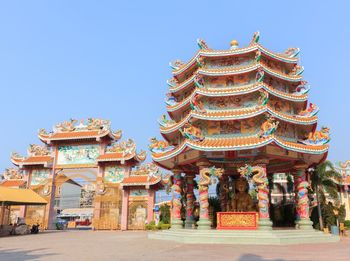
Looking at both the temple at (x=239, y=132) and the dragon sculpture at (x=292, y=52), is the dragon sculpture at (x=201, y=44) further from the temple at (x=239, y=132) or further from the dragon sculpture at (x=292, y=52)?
the dragon sculpture at (x=292, y=52)

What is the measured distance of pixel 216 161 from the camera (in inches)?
784

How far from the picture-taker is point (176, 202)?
20766mm

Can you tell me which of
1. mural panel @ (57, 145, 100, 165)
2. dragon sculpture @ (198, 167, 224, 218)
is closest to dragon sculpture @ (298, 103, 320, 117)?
dragon sculpture @ (198, 167, 224, 218)

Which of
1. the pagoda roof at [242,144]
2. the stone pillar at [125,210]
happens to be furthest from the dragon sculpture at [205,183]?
the stone pillar at [125,210]

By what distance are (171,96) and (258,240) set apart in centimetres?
1273

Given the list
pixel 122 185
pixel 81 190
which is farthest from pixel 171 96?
pixel 81 190

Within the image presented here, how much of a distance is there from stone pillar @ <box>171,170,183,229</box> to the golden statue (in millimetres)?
4024

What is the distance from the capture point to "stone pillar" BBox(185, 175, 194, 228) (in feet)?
71.1

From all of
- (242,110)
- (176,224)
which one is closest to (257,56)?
(242,110)

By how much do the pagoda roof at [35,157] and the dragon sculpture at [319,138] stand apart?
1080 inches

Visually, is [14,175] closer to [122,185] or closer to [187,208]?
[122,185]

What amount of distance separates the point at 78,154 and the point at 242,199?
20.5m

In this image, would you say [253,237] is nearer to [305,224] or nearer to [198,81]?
[305,224]

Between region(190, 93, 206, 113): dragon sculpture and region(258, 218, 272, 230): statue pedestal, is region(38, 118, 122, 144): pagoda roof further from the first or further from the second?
region(258, 218, 272, 230): statue pedestal
